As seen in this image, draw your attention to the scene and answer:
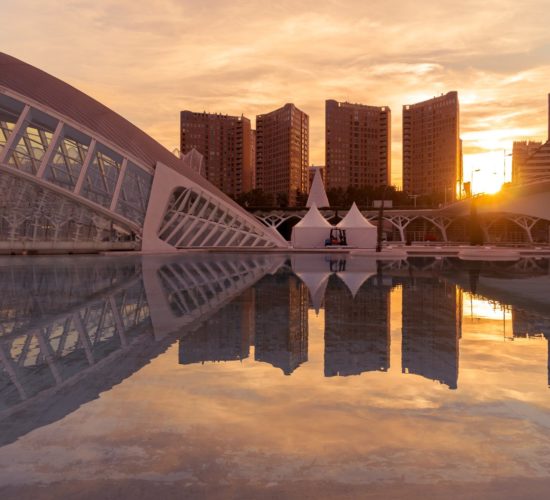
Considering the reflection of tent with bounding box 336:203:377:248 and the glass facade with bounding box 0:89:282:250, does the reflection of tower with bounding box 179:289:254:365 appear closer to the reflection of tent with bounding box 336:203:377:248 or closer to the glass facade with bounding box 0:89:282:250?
the glass facade with bounding box 0:89:282:250

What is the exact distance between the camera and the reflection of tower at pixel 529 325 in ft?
40.0

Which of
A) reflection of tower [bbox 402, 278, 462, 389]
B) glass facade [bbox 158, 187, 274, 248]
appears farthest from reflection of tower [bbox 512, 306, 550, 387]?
glass facade [bbox 158, 187, 274, 248]

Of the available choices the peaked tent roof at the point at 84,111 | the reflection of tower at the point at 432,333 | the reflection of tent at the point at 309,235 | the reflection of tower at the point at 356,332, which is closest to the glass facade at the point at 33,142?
the peaked tent roof at the point at 84,111

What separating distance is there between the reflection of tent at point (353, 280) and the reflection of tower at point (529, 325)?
5468mm

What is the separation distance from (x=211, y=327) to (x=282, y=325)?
1531mm

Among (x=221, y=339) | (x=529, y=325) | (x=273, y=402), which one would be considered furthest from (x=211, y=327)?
(x=529, y=325)

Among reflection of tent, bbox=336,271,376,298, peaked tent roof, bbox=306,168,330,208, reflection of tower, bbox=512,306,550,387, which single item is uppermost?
peaked tent roof, bbox=306,168,330,208

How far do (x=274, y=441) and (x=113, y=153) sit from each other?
147 ft

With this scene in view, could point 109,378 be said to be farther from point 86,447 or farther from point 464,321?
point 464,321

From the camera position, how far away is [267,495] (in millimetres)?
4680

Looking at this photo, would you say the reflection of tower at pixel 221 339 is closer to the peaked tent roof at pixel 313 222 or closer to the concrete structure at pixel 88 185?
the concrete structure at pixel 88 185

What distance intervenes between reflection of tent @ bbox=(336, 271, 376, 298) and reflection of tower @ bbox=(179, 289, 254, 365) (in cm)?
586

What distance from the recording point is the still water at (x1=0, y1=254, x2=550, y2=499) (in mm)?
5016

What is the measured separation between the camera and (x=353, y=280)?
25.2m
